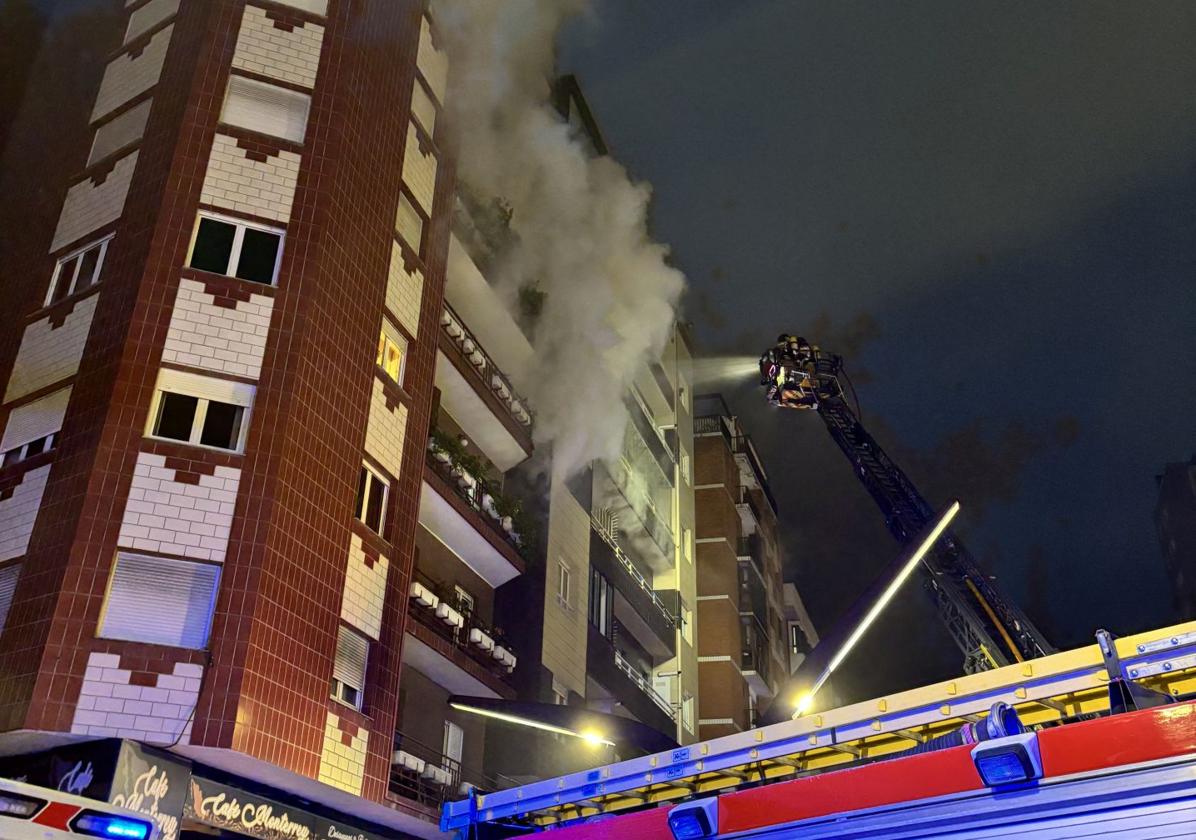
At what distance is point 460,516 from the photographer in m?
21.7

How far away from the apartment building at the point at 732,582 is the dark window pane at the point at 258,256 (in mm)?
27939

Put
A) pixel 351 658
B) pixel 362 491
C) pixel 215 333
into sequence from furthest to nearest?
pixel 362 491 < pixel 351 658 < pixel 215 333

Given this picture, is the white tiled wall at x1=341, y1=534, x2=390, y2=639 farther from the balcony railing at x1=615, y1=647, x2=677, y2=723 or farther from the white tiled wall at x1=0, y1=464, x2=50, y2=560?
the balcony railing at x1=615, y1=647, x2=677, y2=723

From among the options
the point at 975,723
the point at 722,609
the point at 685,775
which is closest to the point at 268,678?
the point at 685,775

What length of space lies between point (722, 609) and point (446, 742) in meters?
22.3

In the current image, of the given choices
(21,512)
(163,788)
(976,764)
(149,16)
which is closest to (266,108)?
(149,16)

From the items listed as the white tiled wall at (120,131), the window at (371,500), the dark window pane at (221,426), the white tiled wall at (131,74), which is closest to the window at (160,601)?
the dark window pane at (221,426)

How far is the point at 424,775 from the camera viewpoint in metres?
18.3

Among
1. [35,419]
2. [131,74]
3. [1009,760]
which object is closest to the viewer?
[1009,760]

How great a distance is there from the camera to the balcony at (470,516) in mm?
21172

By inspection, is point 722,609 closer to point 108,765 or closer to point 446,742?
point 446,742

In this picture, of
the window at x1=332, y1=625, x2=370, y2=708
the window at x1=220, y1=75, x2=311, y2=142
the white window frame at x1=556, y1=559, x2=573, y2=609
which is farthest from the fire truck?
the white window frame at x1=556, y1=559, x2=573, y2=609

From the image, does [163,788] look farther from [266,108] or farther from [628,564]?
[628,564]

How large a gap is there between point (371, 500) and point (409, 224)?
6143mm
